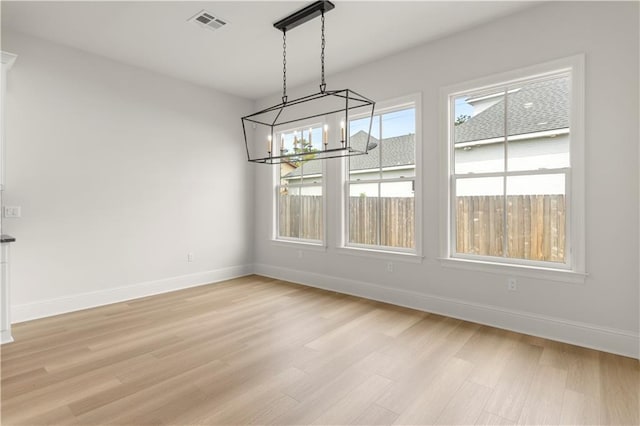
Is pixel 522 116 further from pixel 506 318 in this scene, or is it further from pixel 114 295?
pixel 114 295

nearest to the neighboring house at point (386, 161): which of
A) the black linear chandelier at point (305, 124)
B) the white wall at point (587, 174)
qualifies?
the black linear chandelier at point (305, 124)

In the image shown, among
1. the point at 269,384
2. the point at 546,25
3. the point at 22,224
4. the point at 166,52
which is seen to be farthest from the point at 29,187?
the point at 546,25

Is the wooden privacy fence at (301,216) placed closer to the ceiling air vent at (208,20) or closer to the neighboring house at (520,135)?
the neighboring house at (520,135)

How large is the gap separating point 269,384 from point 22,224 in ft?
10.5

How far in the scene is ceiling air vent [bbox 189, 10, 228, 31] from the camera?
10.4ft

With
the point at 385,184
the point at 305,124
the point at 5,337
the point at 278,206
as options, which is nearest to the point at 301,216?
the point at 278,206

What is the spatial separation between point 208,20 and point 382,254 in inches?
123

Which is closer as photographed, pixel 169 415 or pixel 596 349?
pixel 169 415

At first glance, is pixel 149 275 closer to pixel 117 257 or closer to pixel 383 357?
pixel 117 257

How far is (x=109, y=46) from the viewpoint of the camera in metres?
3.82

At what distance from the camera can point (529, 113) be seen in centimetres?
321

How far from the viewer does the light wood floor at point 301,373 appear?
1951 millimetres

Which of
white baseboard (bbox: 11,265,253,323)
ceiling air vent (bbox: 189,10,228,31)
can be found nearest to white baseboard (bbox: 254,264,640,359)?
white baseboard (bbox: 11,265,253,323)

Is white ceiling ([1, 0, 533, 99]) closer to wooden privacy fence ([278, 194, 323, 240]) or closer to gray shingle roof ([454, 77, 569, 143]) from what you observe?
gray shingle roof ([454, 77, 569, 143])
